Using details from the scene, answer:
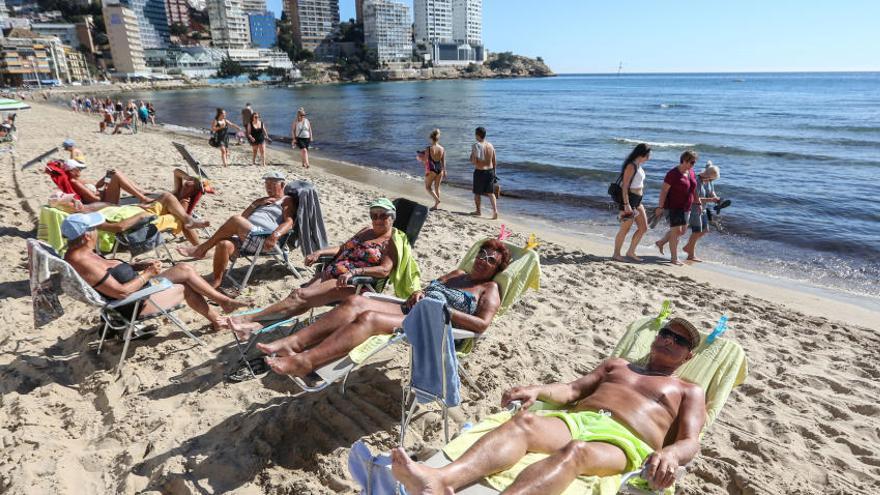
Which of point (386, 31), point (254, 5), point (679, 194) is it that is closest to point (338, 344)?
point (679, 194)

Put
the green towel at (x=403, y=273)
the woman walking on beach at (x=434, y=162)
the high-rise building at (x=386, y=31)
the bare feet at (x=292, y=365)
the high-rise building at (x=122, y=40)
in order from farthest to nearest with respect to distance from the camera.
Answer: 1. the high-rise building at (x=386, y=31)
2. the high-rise building at (x=122, y=40)
3. the woman walking on beach at (x=434, y=162)
4. the green towel at (x=403, y=273)
5. the bare feet at (x=292, y=365)

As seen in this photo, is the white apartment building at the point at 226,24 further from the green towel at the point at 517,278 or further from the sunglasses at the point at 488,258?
the green towel at the point at 517,278

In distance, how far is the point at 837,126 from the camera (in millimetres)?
25203

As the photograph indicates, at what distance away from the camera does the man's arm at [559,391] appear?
2.65 m

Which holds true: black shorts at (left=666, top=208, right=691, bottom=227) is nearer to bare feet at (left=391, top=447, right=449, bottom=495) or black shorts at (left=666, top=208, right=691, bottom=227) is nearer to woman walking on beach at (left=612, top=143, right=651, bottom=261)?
woman walking on beach at (left=612, top=143, right=651, bottom=261)

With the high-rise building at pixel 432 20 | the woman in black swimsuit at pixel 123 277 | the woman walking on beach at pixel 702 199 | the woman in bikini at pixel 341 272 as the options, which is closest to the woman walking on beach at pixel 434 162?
the woman walking on beach at pixel 702 199

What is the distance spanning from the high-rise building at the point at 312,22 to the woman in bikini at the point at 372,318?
160 meters

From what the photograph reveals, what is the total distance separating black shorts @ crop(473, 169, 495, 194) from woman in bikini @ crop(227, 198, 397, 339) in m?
4.90

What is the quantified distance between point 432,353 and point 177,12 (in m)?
196

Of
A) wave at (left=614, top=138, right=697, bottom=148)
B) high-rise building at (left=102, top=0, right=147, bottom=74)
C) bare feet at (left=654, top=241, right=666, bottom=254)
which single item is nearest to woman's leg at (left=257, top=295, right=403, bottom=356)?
bare feet at (left=654, top=241, right=666, bottom=254)

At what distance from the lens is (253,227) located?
5113 mm

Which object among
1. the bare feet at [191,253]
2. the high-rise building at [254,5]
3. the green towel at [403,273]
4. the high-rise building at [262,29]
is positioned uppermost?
the high-rise building at [254,5]

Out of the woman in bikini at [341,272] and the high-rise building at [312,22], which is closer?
the woman in bikini at [341,272]

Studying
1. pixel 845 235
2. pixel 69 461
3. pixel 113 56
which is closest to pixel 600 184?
pixel 845 235
